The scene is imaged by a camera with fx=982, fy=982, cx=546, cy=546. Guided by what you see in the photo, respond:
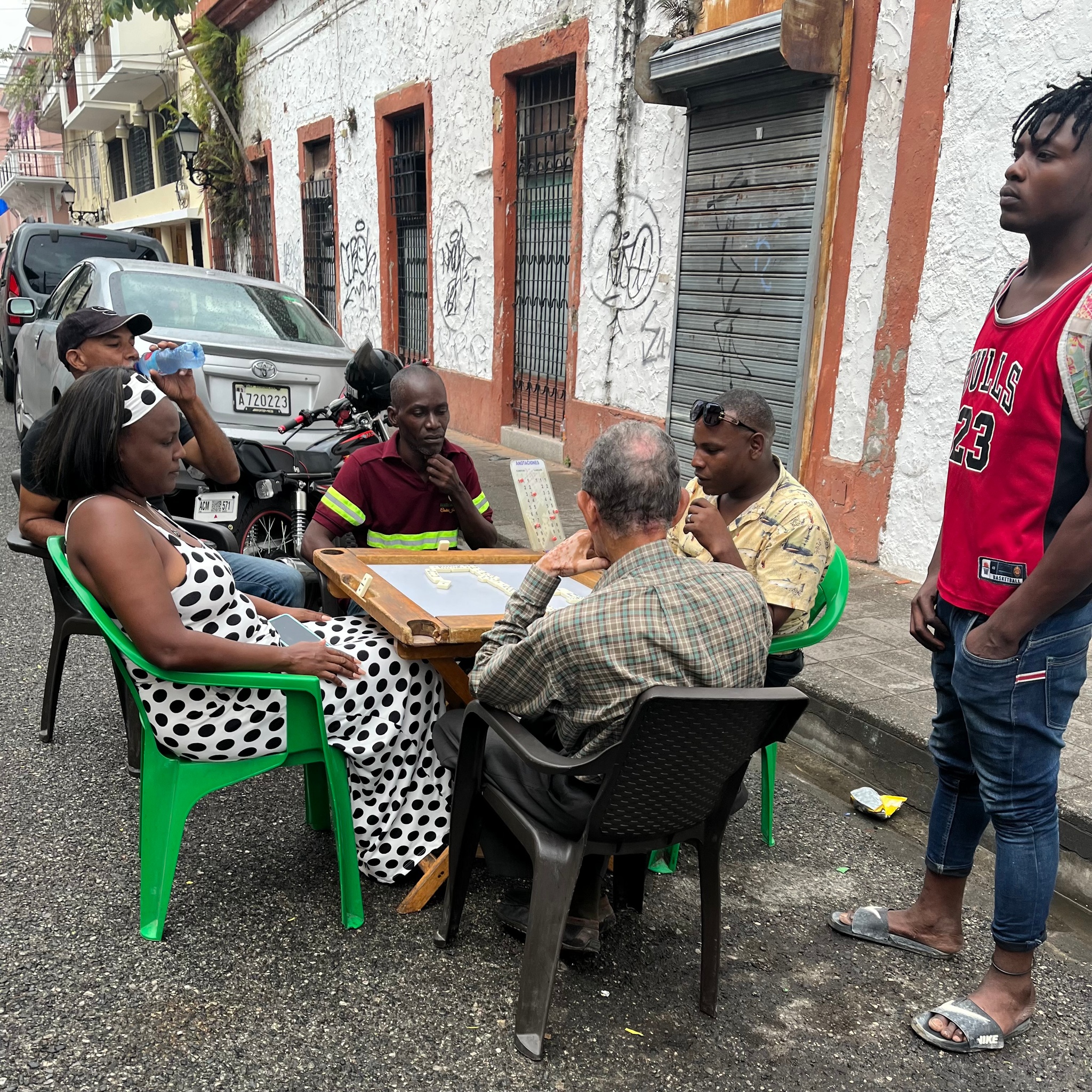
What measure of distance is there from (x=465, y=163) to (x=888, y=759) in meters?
8.33

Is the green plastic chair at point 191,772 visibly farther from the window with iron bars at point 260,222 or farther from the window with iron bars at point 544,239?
the window with iron bars at point 260,222

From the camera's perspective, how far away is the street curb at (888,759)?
9.72 feet

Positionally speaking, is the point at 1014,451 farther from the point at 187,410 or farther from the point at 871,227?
the point at 871,227

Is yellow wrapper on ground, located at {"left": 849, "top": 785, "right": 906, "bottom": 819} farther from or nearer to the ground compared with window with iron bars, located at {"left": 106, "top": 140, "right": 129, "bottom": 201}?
nearer to the ground

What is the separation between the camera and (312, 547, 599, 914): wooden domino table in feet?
8.23

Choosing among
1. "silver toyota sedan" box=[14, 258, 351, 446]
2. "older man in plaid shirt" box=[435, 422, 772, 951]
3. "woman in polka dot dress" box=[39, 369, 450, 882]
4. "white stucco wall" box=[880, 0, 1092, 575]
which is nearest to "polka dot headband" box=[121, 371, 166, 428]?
"woman in polka dot dress" box=[39, 369, 450, 882]

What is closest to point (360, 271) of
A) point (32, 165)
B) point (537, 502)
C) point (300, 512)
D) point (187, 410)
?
point (300, 512)

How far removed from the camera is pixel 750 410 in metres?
2.84

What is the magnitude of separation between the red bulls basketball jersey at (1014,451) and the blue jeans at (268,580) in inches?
97.7

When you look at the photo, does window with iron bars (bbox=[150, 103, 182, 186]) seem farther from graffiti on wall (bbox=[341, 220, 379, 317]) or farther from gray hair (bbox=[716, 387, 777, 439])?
gray hair (bbox=[716, 387, 777, 439])

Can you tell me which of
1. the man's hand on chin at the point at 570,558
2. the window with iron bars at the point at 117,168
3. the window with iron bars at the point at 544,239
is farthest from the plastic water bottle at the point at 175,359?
the window with iron bars at the point at 117,168

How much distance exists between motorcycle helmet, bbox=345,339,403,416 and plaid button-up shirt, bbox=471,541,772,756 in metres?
3.49

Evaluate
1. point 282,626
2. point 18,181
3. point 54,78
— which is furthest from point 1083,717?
point 18,181

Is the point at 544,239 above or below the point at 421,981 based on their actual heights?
above
